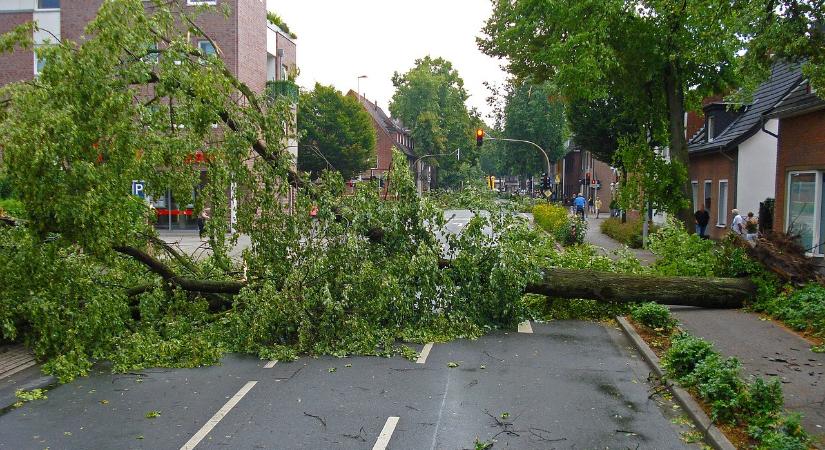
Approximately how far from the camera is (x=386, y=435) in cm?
656

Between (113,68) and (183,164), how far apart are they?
1584 mm

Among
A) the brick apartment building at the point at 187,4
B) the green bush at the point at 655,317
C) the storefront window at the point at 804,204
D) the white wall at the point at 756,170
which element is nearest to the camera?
the green bush at the point at 655,317

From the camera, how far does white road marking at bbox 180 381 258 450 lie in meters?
6.39

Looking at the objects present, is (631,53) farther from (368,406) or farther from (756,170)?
(368,406)

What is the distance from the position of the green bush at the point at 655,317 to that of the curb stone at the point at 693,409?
3.13 ft

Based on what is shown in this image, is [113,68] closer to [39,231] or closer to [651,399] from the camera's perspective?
[39,231]

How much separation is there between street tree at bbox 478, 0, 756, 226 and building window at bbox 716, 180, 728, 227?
707 cm

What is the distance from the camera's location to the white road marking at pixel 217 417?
251 inches

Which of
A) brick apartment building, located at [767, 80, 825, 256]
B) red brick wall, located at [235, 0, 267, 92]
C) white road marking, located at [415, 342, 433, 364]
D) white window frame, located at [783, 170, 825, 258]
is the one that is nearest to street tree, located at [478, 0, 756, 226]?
brick apartment building, located at [767, 80, 825, 256]

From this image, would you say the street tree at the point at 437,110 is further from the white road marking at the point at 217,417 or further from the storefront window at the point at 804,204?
the white road marking at the point at 217,417

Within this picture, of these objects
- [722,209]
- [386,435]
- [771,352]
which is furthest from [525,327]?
[722,209]

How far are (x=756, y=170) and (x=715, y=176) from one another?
475 cm

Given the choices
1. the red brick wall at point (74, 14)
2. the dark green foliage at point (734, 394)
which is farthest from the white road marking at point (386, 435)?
the red brick wall at point (74, 14)

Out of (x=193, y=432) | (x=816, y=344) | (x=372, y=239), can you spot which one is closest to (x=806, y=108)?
(x=816, y=344)
